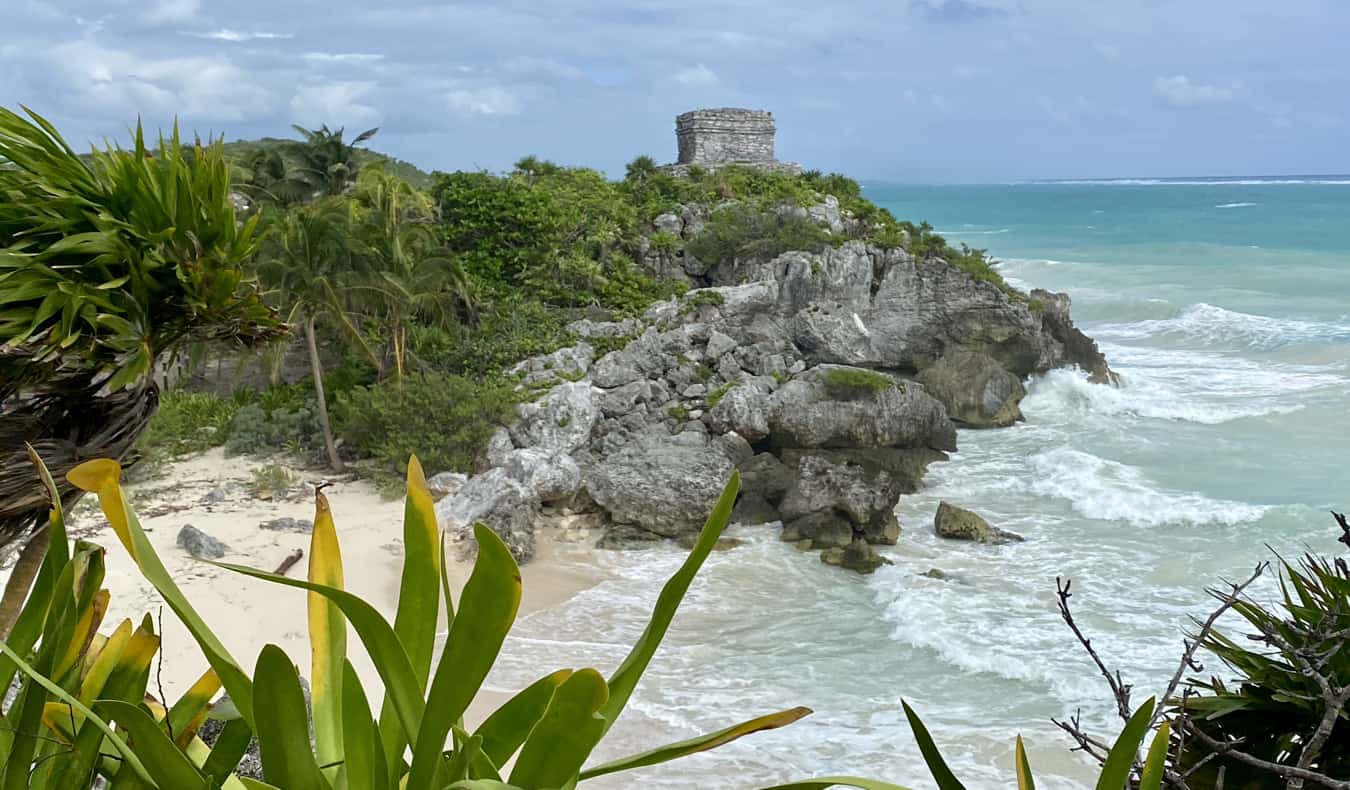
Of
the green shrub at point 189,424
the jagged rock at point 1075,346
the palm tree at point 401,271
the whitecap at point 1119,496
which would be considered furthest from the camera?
the jagged rock at point 1075,346

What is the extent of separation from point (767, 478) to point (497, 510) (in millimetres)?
3553

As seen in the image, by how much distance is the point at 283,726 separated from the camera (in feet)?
3.82

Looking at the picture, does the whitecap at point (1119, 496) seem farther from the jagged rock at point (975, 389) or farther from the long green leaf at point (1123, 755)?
the long green leaf at point (1123, 755)

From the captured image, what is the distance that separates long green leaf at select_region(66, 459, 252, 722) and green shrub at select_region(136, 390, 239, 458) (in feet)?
41.3

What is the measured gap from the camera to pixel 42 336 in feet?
7.11

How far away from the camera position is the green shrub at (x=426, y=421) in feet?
41.9

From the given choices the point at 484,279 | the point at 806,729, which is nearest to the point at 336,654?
the point at 806,729

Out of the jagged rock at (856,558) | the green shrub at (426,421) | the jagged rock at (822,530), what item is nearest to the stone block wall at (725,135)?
the green shrub at (426,421)

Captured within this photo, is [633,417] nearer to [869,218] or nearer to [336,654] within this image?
[869,218]

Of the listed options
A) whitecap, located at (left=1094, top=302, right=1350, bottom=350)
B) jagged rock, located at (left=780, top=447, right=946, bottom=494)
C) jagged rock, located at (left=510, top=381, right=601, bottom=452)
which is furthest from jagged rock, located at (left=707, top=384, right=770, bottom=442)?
whitecap, located at (left=1094, top=302, right=1350, bottom=350)

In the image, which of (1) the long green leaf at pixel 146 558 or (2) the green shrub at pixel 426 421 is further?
(2) the green shrub at pixel 426 421

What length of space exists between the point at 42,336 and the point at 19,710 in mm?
973

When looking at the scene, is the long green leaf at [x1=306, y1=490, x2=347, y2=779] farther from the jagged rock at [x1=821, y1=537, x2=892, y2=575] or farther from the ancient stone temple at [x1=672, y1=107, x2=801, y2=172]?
the ancient stone temple at [x1=672, y1=107, x2=801, y2=172]

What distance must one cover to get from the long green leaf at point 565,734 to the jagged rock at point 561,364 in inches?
534
